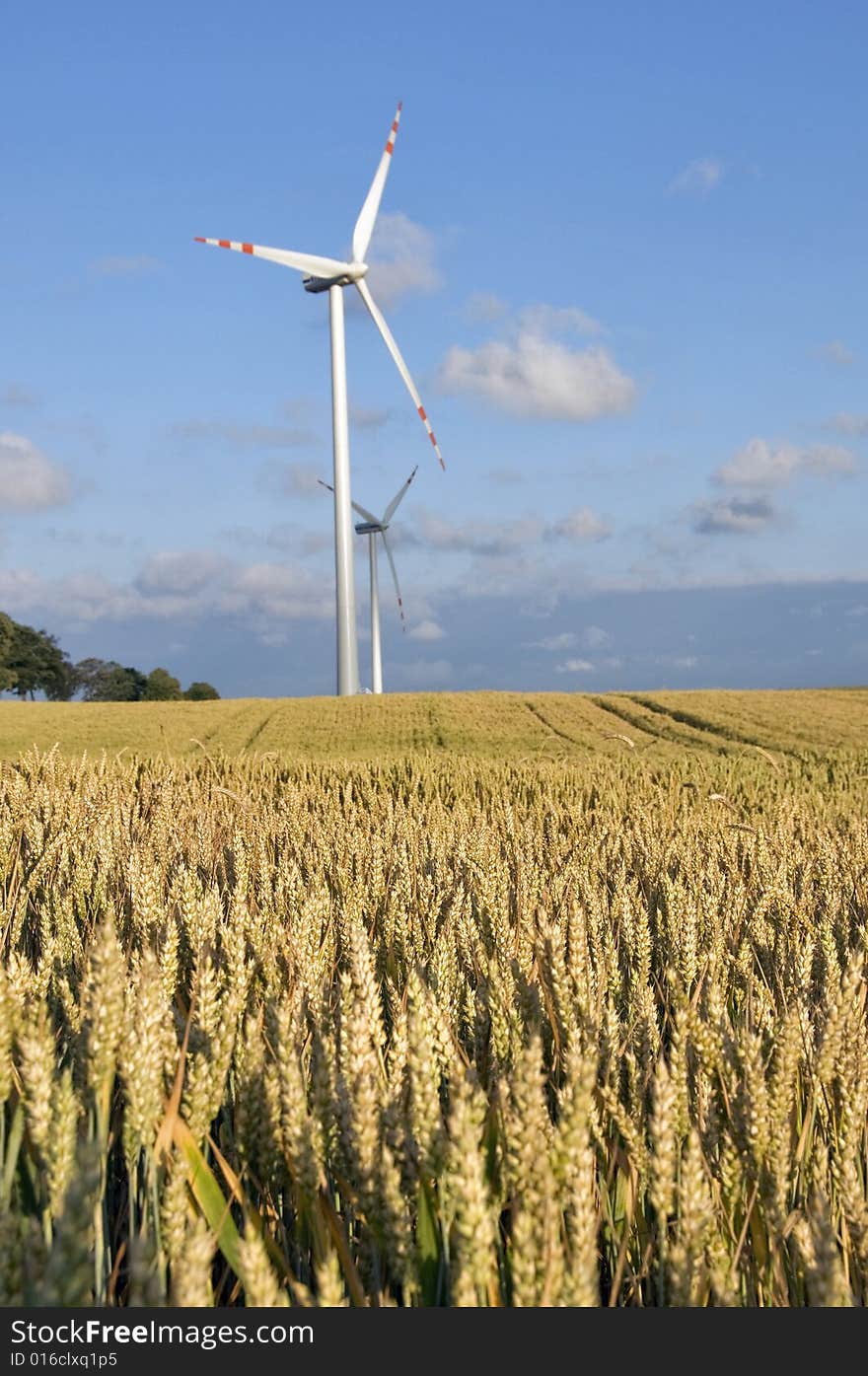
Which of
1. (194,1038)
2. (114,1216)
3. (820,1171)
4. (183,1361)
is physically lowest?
(114,1216)

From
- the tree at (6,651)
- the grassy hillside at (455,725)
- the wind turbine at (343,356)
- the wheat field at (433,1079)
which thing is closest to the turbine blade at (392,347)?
the wind turbine at (343,356)

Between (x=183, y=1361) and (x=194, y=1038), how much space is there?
1.06 meters

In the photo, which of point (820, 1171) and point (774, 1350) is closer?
point (774, 1350)

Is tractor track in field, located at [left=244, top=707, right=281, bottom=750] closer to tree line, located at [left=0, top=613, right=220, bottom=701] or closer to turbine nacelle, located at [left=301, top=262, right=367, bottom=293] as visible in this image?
turbine nacelle, located at [left=301, top=262, right=367, bottom=293]

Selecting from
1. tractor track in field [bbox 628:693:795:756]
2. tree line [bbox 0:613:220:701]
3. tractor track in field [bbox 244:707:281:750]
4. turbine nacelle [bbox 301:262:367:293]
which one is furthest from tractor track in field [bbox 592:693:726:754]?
tree line [bbox 0:613:220:701]

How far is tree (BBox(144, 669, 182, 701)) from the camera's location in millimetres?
115375

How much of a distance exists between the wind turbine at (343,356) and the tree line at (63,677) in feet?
136

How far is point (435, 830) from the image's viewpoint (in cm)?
757

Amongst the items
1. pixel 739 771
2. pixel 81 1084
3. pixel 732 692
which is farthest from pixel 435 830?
pixel 732 692

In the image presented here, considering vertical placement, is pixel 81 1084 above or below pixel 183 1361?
above

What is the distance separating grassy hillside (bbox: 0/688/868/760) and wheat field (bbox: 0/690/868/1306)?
36.3 ft

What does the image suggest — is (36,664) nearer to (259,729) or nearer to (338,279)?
(338,279)

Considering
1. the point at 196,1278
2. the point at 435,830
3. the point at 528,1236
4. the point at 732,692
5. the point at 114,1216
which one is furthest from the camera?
the point at 732,692

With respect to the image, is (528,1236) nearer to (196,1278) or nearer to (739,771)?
(196,1278)
